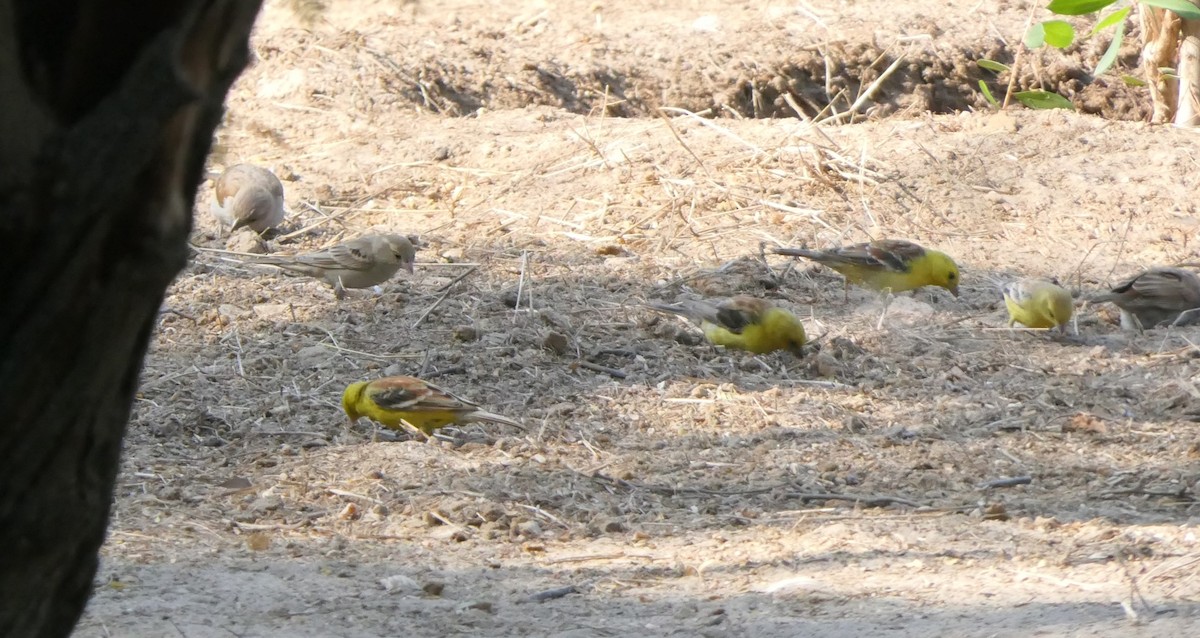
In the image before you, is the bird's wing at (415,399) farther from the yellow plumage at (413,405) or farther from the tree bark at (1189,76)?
the tree bark at (1189,76)

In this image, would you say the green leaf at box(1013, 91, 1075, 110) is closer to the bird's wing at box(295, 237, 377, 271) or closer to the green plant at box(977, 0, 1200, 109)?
the green plant at box(977, 0, 1200, 109)

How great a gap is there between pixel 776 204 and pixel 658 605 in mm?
5389

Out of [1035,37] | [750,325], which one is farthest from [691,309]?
[1035,37]

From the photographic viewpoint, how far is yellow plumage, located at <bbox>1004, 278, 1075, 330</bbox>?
718cm

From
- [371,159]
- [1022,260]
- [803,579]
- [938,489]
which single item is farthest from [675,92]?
[803,579]

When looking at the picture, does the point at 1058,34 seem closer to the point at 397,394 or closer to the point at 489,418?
the point at 489,418

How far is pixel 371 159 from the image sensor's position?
10477 millimetres

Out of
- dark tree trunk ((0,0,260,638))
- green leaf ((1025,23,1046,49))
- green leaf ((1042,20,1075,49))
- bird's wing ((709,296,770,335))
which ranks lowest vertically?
bird's wing ((709,296,770,335))

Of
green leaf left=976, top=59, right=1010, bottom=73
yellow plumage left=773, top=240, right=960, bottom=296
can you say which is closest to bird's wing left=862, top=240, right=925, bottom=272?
yellow plumage left=773, top=240, right=960, bottom=296

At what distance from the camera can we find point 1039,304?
7.22 m

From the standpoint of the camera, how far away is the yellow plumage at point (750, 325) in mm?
6859

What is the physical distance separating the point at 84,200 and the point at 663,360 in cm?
532

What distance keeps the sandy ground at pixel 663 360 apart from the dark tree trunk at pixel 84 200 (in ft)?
1.15

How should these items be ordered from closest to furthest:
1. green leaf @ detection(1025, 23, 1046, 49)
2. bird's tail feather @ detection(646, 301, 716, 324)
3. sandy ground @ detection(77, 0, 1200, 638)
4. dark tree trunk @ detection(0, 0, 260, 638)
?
dark tree trunk @ detection(0, 0, 260, 638)
sandy ground @ detection(77, 0, 1200, 638)
bird's tail feather @ detection(646, 301, 716, 324)
green leaf @ detection(1025, 23, 1046, 49)
